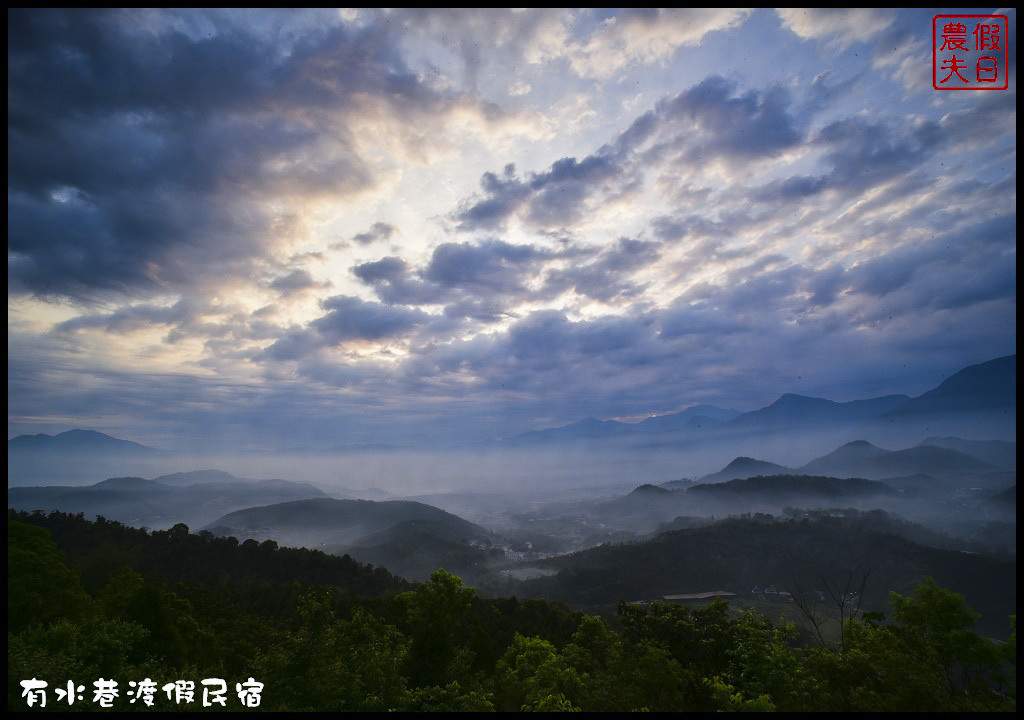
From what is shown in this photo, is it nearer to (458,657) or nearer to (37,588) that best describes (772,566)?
(458,657)

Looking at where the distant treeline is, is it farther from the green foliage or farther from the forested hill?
the forested hill

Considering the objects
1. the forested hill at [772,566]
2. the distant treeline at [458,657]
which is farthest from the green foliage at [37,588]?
the forested hill at [772,566]

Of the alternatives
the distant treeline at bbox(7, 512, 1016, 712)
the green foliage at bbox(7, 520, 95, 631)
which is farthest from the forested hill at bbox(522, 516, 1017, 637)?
the green foliage at bbox(7, 520, 95, 631)

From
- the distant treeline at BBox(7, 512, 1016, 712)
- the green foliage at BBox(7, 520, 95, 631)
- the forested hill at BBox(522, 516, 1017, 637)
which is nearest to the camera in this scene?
the distant treeline at BBox(7, 512, 1016, 712)

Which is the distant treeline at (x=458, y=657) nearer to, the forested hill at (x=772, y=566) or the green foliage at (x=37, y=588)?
the green foliage at (x=37, y=588)

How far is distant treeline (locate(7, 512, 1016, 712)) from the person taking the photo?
16.7 meters

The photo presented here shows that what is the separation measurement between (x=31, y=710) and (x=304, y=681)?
8.51 metres

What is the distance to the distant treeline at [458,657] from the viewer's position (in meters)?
16.7

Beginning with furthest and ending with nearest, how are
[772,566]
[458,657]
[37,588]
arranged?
[772,566], [458,657], [37,588]

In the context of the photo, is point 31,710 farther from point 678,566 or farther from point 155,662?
point 678,566

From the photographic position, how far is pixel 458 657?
2719 cm

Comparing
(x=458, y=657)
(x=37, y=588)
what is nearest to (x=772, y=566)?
(x=458, y=657)

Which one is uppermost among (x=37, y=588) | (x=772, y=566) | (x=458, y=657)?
(x=37, y=588)

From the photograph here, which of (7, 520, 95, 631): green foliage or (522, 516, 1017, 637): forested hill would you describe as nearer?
(7, 520, 95, 631): green foliage
